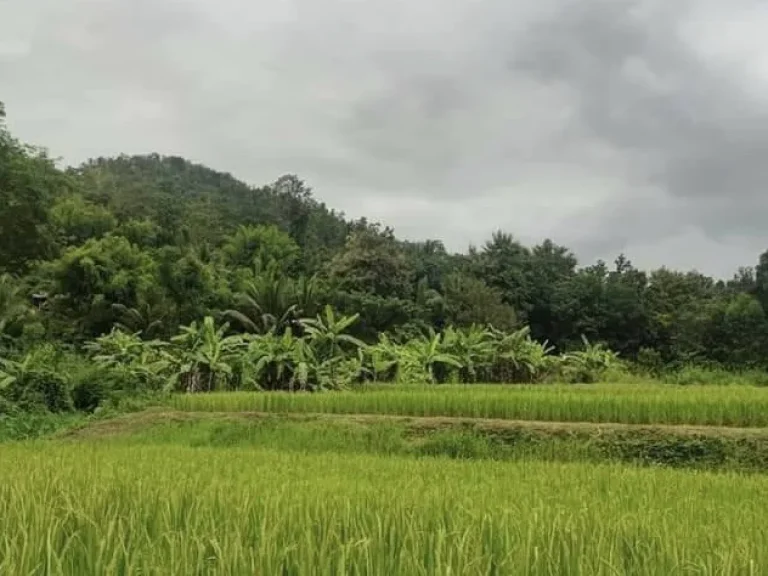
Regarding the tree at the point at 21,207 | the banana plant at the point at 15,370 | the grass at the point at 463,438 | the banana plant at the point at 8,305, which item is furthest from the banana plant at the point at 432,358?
the tree at the point at 21,207

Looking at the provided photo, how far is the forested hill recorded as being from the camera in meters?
23.9

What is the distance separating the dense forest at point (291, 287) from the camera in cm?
2367

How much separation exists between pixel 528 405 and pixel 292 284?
1265 cm

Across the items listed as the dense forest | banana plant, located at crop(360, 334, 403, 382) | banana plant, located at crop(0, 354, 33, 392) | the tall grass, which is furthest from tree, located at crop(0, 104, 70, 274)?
the tall grass

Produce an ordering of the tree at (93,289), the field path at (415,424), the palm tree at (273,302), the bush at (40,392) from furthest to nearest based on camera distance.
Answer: the tree at (93,289), the palm tree at (273,302), the bush at (40,392), the field path at (415,424)

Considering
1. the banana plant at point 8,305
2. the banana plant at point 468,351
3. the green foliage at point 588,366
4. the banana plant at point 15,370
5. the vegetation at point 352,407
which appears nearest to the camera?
the vegetation at point 352,407

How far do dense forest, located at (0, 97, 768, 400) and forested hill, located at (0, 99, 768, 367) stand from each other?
2.4 inches

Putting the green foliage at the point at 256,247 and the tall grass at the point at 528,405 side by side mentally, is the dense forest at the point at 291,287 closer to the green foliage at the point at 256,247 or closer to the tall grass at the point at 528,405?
the green foliage at the point at 256,247

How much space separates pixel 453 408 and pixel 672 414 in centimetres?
293

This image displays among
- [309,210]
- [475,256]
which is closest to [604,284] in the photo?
[475,256]

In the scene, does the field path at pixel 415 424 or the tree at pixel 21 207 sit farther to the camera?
the tree at pixel 21 207

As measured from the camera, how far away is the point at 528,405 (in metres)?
10.8

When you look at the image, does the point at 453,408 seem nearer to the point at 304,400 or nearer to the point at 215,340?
the point at 304,400

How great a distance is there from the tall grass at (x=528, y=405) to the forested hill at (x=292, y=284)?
901cm
